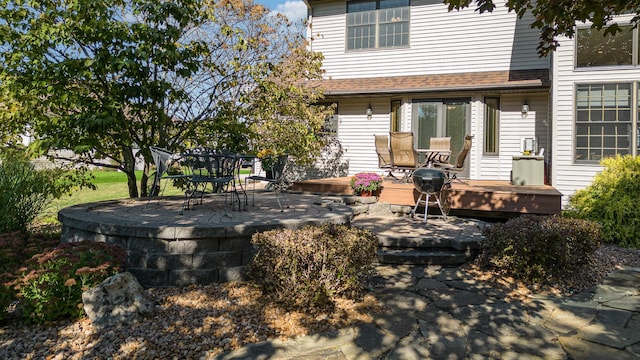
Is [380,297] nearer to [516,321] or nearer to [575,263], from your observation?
[516,321]

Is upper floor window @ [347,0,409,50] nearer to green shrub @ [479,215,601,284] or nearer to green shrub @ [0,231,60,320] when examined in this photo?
green shrub @ [479,215,601,284]

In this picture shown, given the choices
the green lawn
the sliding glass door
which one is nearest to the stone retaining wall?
the green lawn

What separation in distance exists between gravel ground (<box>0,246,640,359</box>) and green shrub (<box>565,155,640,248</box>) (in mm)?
3520

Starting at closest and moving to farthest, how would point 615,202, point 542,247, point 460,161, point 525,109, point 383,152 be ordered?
point 542,247 → point 615,202 → point 460,161 → point 383,152 → point 525,109

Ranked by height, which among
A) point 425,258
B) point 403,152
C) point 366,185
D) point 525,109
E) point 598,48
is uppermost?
point 598,48

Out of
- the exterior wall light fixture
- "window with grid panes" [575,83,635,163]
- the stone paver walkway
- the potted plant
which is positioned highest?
the exterior wall light fixture

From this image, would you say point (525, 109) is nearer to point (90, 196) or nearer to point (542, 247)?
point (542, 247)

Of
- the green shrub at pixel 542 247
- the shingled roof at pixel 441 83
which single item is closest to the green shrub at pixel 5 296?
the green shrub at pixel 542 247

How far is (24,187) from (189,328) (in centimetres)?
421

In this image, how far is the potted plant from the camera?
26.8 ft

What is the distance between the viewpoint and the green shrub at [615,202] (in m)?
6.06

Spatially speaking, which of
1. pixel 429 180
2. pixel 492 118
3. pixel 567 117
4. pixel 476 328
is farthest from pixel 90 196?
pixel 567 117

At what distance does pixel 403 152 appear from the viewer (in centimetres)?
874

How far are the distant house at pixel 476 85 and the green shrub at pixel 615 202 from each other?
1.42m
